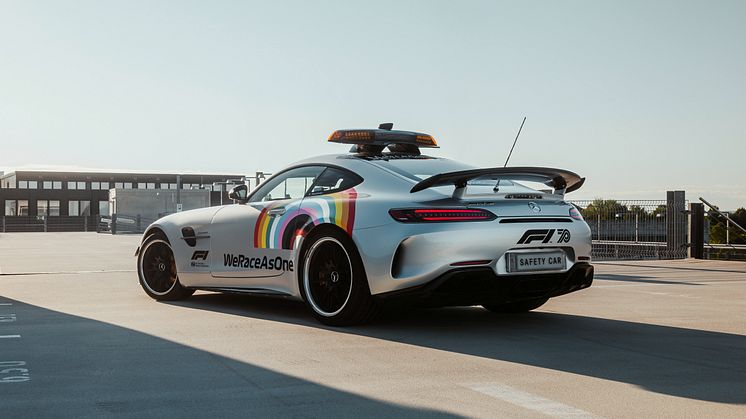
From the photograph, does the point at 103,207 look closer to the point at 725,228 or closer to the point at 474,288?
the point at 725,228

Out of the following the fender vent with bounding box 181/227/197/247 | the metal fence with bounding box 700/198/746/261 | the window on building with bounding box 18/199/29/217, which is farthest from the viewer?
the window on building with bounding box 18/199/29/217

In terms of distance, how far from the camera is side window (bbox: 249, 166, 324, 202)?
7.32 m

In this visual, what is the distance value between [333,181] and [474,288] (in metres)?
1.61

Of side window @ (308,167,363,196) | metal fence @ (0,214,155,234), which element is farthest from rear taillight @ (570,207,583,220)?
metal fence @ (0,214,155,234)

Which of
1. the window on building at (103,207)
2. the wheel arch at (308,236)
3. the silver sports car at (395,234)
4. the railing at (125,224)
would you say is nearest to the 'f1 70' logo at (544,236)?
the silver sports car at (395,234)

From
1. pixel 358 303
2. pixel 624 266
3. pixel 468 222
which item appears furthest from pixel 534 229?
pixel 624 266

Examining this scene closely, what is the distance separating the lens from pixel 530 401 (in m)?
4.04

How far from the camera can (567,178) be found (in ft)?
22.3

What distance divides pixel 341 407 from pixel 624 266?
1425 cm

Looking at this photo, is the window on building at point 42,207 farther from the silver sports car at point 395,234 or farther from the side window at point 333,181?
the side window at point 333,181

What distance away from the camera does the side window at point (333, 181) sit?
271 inches

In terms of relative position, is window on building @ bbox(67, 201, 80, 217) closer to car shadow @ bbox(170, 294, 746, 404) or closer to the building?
the building

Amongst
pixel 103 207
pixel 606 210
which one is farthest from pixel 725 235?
pixel 103 207

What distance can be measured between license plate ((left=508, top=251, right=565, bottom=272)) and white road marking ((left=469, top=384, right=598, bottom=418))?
1839mm
